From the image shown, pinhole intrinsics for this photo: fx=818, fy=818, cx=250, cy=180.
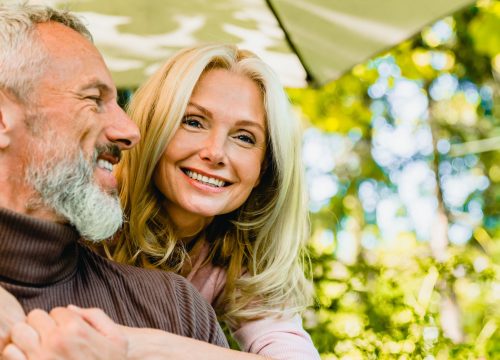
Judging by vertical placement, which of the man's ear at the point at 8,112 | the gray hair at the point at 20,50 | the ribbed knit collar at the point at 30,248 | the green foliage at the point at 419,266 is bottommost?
the green foliage at the point at 419,266

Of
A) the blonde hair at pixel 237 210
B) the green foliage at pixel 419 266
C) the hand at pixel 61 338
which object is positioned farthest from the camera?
the green foliage at pixel 419 266

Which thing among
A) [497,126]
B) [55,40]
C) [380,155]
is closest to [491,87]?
[497,126]

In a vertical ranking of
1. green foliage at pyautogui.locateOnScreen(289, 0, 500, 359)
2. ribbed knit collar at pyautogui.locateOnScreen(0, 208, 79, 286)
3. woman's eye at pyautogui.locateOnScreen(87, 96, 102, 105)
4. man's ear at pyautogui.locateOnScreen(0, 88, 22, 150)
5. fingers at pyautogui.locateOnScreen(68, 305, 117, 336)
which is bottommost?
green foliage at pyautogui.locateOnScreen(289, 0, 500, 359)

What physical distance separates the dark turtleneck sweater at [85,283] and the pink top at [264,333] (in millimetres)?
414

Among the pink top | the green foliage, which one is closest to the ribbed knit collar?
the pink top

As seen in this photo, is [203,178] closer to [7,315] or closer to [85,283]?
[85,283]

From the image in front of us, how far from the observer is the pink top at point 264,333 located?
2936 mm

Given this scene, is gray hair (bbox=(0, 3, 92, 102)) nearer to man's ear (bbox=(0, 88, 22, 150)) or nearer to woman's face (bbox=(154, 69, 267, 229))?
man's ear (bbox=(0, 88, 22, 150))

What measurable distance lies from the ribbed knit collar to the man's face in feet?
0.38

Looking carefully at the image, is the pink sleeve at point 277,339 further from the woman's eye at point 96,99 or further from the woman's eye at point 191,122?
the woman's eye at point 96,99

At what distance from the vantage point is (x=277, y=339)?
3010 millimetres

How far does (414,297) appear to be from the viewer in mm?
3594

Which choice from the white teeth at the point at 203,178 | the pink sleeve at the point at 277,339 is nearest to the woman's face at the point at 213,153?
the white teeth at the point at 203,178

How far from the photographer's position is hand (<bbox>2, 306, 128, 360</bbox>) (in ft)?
5.95
